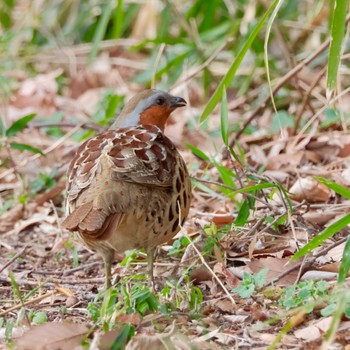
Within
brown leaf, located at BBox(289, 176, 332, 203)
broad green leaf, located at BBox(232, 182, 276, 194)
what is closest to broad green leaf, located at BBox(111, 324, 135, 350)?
broad green leaf, located at BBox(232, 182, 276, 194)

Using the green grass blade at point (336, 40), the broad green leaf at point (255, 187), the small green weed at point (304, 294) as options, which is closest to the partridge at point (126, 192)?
the broad green leaf at point (255, 187)

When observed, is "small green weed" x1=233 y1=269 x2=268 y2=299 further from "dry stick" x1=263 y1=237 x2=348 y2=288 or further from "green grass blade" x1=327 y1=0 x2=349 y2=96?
"green grass blade" x1=327 y1=0 x2=349 y2=96

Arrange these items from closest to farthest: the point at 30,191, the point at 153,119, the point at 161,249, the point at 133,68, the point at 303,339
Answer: the point at 303,339 → the point at 161,249 → the point at 153,119 → the point at 30,191 → the point at 133,68

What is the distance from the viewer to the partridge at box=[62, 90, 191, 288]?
339 centimetres

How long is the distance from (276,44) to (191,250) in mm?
4286

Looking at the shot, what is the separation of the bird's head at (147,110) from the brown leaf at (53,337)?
1.82 metres

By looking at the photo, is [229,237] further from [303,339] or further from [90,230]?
[303,339]

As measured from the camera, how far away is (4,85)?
715 cm

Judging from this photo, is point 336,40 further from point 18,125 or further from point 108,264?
point 18,125

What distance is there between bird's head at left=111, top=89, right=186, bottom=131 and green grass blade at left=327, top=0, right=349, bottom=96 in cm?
147

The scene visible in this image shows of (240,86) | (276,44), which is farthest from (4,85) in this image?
(276,44)

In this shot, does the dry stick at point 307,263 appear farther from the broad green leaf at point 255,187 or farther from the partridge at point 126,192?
the partridge at point 126,192

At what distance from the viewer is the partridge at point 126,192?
3.39 metres

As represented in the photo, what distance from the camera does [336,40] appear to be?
3223 mm
